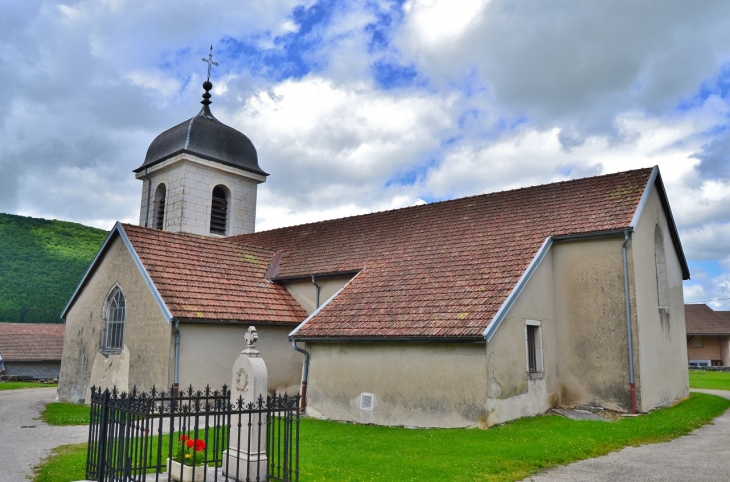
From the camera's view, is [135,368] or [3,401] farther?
[3,401]

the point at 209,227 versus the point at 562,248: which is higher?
the point at 209,227

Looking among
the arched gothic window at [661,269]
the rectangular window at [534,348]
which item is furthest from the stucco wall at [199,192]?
the arched gothic window at [661,269]

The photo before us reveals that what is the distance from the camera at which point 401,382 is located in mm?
14125

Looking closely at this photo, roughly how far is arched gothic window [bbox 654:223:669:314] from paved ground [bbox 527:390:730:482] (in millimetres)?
6692

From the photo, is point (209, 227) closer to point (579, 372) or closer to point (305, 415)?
point (305, 415)

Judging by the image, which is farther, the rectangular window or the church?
the rectangular window

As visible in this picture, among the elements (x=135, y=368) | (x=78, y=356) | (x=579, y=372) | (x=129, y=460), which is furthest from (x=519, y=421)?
(x=78, y=356)

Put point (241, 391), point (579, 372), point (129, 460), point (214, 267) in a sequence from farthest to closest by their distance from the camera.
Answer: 1. point (214, 267)
2. point (579, 372)
3. point (241, 391)
4. point (129, 460)

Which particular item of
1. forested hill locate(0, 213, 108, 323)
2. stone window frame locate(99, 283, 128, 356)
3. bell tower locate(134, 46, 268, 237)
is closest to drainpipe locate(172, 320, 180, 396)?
stone window frame locate(99, 283, 128, 356)

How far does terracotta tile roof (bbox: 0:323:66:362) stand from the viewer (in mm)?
42469

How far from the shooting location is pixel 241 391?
8.93 meters

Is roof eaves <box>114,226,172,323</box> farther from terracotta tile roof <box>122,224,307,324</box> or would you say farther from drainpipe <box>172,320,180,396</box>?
drainpipe <box>172,320,180,396</box>

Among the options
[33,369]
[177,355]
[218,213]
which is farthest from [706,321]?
[33,369]

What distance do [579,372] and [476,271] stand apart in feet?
12.2
